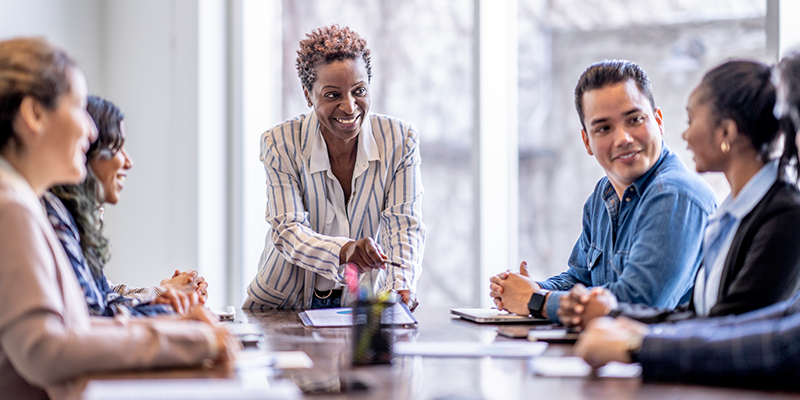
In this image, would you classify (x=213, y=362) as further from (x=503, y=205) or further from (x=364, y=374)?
(x=503, y=205)

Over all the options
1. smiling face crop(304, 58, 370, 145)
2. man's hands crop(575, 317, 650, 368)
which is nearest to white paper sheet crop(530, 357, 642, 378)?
man's hands crop(575, 317, 650, 368)

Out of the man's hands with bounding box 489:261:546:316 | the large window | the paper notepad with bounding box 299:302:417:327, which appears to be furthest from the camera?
the large window

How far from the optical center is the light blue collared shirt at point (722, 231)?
1442 millimetres

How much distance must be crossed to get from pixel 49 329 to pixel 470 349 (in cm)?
81

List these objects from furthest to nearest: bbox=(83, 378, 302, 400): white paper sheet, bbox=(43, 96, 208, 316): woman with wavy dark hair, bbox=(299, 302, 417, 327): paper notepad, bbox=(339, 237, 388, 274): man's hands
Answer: bbox=(339, 237, 388, 274): man's hands, bbox=(299, 302, 417, 327): paper notepad, bbox=(43, 96, 208, 316): woman with wavy dark hair, bbox=(83, 378, 302, 400): white paper sheet

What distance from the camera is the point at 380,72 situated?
3.92 meters

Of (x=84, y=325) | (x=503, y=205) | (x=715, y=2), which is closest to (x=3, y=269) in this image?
(x=84, y=325)

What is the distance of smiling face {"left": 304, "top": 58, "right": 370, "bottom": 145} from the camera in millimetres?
2396

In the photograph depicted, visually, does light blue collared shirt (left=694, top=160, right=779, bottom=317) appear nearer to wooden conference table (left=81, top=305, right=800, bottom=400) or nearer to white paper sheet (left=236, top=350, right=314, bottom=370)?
wooden conference table (left=81, top=305, right=800, bottom=400)

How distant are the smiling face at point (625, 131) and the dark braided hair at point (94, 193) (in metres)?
1.33

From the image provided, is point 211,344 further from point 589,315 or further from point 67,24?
point 67,24

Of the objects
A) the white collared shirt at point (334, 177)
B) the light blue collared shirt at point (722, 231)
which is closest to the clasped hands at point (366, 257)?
the white collared shirt at point (334, 177)

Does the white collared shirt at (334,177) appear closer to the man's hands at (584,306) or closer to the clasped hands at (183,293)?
the clasped hands at (183,293)

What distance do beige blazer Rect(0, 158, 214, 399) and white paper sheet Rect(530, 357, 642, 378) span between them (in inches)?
23.7
